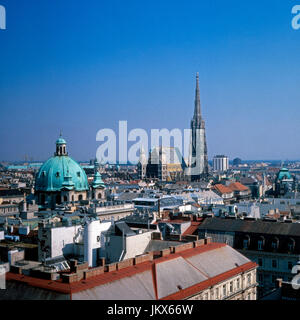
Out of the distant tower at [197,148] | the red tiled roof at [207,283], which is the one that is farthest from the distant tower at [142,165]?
the red tiled roof at [207,283]

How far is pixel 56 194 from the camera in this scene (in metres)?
75.3

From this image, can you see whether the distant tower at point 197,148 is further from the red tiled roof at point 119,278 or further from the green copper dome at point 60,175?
the red tiled roof at point 119,278

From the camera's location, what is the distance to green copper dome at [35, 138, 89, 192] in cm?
7550

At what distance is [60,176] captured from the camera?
76.4m

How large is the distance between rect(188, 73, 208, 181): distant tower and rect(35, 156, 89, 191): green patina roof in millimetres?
93753

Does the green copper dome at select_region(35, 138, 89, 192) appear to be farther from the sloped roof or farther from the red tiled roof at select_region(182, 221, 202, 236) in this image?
the sloped roof

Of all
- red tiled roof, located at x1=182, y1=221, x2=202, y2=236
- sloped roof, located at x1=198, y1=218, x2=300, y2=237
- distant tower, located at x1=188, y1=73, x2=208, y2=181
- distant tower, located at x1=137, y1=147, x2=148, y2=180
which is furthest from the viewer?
distant tower, located at x1=188, y1=73, x2=208, y2=181

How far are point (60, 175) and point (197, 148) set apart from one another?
10512cm

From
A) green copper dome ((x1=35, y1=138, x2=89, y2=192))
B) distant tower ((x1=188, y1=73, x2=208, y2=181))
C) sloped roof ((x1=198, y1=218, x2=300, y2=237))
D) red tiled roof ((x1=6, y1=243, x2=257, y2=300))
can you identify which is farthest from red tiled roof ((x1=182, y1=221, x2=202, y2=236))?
distant tower ((x1=188, y1=73, x2=208, y2=181))

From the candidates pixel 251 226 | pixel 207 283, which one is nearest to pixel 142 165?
pixel 251 226

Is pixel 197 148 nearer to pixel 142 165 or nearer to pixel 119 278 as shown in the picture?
pixel 142 165

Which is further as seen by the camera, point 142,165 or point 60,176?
point 142,165

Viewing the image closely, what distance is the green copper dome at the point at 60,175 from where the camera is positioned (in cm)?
7550
